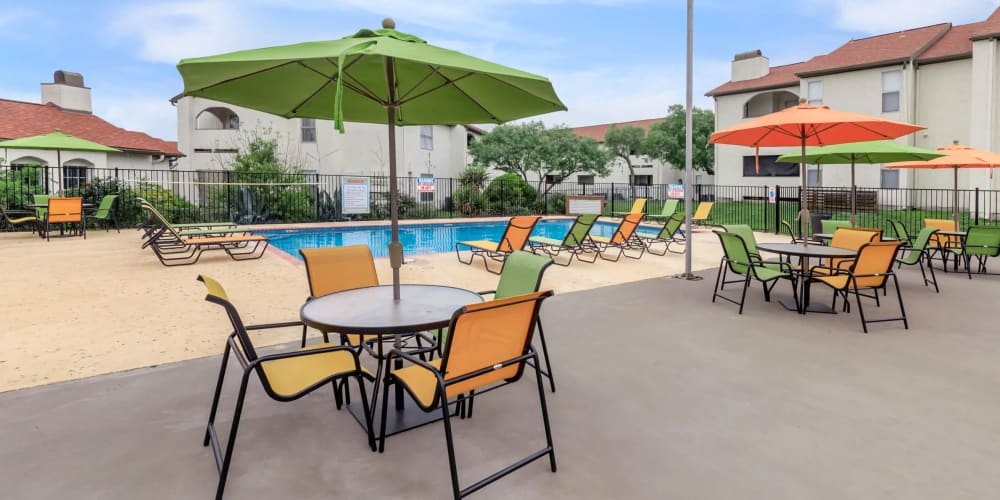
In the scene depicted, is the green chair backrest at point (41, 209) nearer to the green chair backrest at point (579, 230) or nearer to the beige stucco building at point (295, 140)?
the beige stucco building at point (295, 140)

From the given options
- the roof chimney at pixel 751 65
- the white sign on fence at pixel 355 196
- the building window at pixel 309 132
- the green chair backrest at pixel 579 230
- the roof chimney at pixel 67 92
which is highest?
the roof chimney at pixel 751 65

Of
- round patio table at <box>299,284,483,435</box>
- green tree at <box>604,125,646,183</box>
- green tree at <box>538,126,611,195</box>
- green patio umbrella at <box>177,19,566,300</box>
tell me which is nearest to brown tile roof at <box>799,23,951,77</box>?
green tree at <box>538,126,611,195</box>

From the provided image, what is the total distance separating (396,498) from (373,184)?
70.4 ft

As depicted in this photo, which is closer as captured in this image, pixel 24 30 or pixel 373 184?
pixel 373 184

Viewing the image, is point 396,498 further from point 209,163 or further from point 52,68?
point 52,68

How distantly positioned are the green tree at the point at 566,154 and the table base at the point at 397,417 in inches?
1169

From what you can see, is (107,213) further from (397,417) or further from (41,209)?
(397,417)

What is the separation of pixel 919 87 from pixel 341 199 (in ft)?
82.7

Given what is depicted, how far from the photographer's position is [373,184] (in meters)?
22.8

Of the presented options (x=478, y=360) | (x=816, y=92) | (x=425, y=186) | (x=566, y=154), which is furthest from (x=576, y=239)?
(x=566, y=154)

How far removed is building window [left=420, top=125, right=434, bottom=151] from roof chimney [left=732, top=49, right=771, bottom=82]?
19101 mm

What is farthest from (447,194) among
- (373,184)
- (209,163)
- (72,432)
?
(72,432)

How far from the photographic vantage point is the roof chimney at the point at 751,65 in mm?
31188

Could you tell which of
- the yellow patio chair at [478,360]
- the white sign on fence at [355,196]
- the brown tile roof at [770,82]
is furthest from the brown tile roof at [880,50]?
the yellow patio chair at [478,360]
